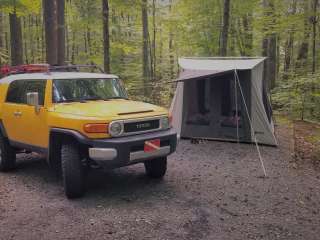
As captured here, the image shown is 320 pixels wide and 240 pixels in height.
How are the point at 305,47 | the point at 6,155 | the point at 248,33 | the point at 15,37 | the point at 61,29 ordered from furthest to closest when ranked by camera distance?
the point at 248,33 → the point at 305,47 → the point at 61,29 → the point at 15,37 → the point at 6,155

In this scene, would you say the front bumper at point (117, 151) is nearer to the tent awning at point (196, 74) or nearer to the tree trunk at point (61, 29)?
the tent awning at point (196, 74)

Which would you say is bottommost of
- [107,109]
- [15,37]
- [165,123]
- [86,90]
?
[165,123]

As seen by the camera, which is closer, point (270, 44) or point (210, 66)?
point (210, 66)

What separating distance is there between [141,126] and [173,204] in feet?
4.05

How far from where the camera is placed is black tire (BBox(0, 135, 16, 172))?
6766 mm

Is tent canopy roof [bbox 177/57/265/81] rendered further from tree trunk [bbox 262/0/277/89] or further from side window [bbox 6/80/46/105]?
tree trunk [bbox 262/0/277/89]

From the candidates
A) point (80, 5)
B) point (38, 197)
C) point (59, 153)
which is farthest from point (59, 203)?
point (80, 5)

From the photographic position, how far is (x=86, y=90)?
247 inches

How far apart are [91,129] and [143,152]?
821mm

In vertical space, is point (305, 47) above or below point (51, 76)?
above

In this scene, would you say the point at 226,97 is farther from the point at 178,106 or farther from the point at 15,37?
the point at 15,37

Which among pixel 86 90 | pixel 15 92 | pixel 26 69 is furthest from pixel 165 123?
pixel 26 69

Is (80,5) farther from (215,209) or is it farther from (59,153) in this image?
(215,209)

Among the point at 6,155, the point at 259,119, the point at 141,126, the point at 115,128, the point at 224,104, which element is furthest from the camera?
the point at 224,104
